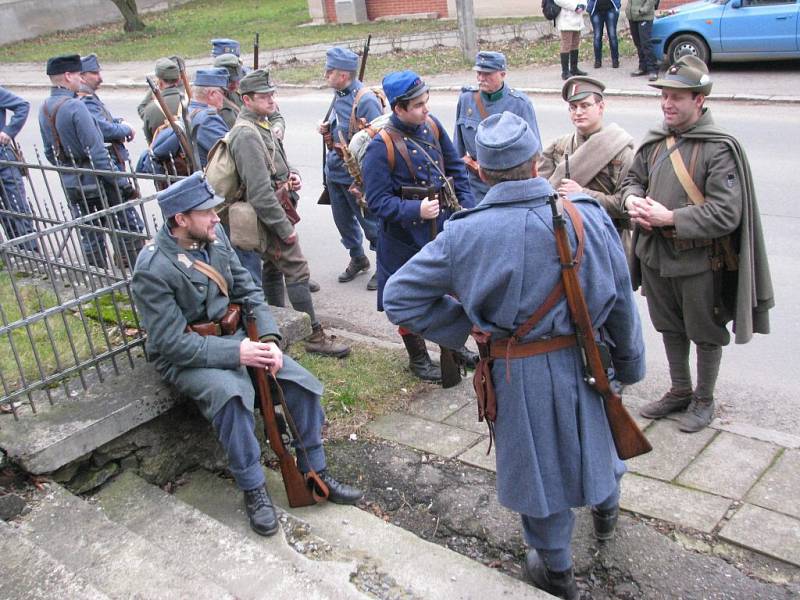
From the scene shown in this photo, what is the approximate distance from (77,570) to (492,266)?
6.47ft

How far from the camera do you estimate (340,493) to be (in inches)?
161

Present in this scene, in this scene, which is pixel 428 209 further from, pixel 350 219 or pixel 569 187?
pixel 350 219

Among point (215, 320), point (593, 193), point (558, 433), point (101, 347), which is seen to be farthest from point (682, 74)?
point (101, 347)

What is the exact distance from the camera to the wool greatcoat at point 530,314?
3.00 meters

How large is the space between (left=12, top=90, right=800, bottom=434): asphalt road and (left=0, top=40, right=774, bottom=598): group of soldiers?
0.57 m

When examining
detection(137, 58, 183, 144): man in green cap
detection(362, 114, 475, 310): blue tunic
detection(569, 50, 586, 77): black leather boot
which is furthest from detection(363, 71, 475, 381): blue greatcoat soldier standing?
detection(569, 50, 586, 77): black leather boot

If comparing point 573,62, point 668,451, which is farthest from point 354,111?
point 573,62

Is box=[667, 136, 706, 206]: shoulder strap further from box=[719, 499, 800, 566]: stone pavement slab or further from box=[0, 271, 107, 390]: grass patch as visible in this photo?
box=[0, 271, 107, 390]: grass patch

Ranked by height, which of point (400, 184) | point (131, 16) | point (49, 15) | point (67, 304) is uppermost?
point (49, 15)

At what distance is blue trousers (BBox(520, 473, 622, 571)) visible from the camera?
3.30 meters

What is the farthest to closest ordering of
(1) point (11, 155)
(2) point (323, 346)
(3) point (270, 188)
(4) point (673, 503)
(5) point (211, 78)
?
(1) point (11, 155) → (5) point (211, 78) → (2) point (323, 346) → (3) point (270, 188) → (4) point (673, 503)

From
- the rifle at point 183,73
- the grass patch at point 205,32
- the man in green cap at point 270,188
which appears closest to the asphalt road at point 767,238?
the man in green cap at point 270,188

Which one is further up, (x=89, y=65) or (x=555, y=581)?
(x=89, y=65)

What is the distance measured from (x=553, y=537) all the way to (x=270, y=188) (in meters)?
3.33
